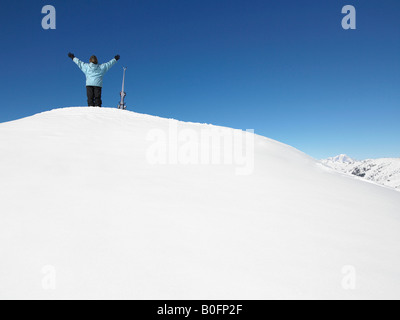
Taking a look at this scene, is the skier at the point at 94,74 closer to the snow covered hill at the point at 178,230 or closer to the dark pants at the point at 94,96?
the dark pants at the point at 94,96

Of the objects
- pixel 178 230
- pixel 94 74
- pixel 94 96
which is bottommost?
pixel 178 230

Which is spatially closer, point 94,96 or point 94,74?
point 94,74

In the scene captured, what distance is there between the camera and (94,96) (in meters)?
6.58

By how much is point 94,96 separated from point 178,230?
6293 mm

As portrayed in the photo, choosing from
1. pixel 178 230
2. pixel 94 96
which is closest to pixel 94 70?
pixel 94 96

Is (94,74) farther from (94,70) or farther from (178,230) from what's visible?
(178,230)

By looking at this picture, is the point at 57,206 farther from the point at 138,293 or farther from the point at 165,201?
the point at 138,293

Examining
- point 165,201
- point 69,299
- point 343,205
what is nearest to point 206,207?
point 165,201

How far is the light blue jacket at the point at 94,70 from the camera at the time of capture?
615 cm

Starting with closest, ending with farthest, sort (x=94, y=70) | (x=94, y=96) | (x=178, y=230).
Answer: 1. (x=178, y=230)
2. (x=94, y=70)
3. (x=94, y=96)

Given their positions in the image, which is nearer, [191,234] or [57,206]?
[191,234]

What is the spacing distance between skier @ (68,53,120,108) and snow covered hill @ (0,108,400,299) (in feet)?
12.3

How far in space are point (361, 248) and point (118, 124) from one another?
4321 millimetres

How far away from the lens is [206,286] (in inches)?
46.8
